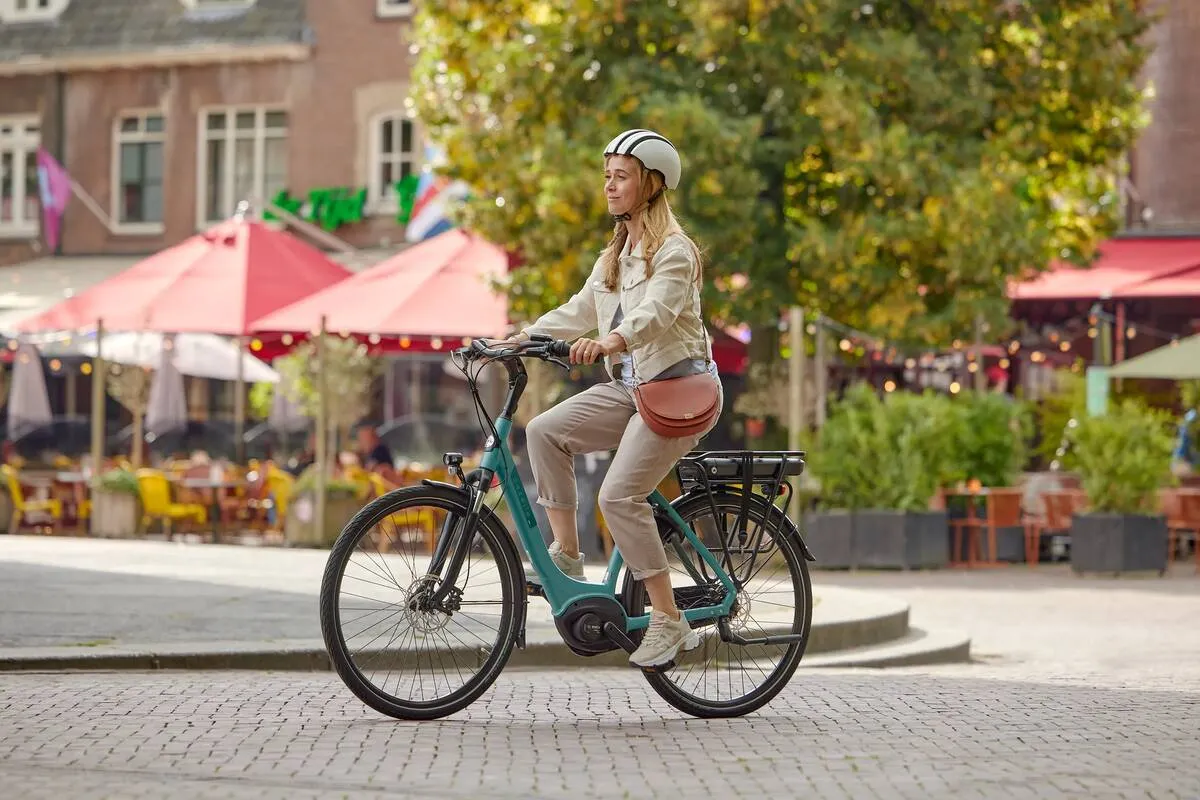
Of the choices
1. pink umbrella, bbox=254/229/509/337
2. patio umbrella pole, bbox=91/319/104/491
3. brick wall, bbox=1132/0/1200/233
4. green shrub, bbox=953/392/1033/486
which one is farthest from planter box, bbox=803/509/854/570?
brick wall, bbox=1132/0/1200/233

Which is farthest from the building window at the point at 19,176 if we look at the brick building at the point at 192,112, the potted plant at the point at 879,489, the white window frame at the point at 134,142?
the potted plant at the point at 879,489

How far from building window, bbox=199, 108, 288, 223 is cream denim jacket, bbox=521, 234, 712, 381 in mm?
26257

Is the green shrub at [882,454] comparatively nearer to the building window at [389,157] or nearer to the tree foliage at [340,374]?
the tree foliage at [340,374]

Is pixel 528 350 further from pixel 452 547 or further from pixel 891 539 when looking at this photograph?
pixel 891 539

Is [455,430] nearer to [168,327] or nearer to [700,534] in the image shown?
[168,327]

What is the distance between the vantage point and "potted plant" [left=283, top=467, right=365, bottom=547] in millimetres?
19781

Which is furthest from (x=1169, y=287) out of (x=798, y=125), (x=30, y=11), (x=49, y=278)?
(x=30, y=11)

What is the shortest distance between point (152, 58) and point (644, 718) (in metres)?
27.8

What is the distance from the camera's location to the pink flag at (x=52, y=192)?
34.0 meters

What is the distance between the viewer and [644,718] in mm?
7352

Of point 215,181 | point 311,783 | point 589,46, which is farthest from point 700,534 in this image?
point 215,181

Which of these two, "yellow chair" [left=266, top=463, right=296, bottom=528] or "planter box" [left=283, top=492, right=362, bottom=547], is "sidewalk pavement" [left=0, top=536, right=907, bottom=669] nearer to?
"planter box" [left=283, top=492, right=362, bottom=547]

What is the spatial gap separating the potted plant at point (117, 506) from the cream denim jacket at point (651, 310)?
46.3ft

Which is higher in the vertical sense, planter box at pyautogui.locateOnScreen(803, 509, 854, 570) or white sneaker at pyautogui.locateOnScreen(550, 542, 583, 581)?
white sneaker at pyautogui.locateOnScreen(550, 542, 583, 581)
